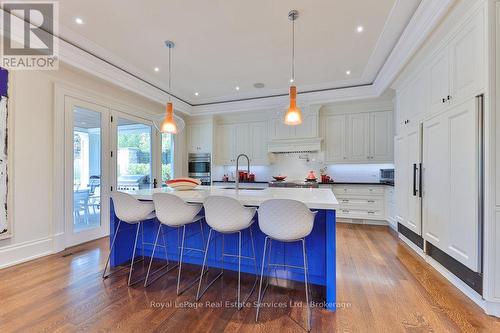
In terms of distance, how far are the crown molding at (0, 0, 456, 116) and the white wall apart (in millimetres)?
354

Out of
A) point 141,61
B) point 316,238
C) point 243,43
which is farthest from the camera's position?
point 141,61

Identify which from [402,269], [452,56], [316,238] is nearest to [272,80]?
[452,56]

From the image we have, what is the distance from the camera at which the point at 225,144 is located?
6.12 meters

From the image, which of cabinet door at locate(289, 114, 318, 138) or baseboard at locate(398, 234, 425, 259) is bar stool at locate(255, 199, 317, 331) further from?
cabinet door at locate(289, 114, 318, 138)

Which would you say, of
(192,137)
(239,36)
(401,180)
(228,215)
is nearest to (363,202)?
(401,180)

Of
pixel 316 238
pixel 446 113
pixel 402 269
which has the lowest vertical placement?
pixel 402 269

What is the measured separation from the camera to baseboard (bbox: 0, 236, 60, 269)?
8.80ft

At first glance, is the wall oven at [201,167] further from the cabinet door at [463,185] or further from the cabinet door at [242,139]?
the cabinet door at [463,185]

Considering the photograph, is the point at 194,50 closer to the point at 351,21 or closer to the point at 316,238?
the point at 351,21

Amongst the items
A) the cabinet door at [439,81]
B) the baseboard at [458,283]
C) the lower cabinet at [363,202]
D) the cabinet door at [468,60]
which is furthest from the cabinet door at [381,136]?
the cabinet door at [468,60]

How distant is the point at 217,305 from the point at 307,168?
4.20m

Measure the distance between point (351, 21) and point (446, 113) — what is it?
1.49 m

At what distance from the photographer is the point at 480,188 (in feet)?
6.28

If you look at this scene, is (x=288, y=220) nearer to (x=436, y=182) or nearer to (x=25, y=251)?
(x=436, y=182)
